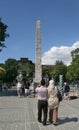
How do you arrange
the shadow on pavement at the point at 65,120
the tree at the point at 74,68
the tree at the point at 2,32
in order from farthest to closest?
the tree at the point at 74,68 < the tree at the point at 2,32 < the shadow on pavement at the point at 65,120

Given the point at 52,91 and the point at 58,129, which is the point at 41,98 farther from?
the point at 58,129

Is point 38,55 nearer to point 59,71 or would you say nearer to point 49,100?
point 49,100

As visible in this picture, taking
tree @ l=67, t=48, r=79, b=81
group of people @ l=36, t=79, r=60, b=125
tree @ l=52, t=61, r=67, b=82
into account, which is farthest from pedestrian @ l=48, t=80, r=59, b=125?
tree @ l=52, t=61, r=67, b=82

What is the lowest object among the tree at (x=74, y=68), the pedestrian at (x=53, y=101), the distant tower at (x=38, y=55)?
the pedestrian at (x=53, y=101)

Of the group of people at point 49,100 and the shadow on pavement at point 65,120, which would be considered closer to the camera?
the group of people at point 49,100

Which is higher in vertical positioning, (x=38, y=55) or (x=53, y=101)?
(x=38, y=55)

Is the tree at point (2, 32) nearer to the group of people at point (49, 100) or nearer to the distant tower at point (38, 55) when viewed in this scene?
the distant tower at point (38, 55)

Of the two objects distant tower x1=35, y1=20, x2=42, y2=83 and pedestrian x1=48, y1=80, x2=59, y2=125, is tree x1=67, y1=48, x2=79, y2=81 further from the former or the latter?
pedestrian x1=48, y1=80, x2=59, y2=125

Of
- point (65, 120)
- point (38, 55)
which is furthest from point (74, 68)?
point (65, 120)

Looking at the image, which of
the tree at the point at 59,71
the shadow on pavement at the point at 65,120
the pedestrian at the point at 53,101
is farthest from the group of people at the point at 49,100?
the tree at the point at 59,71

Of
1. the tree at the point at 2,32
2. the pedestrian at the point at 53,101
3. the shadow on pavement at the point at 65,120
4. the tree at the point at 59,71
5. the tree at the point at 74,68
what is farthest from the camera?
the tree at the point at 59,71

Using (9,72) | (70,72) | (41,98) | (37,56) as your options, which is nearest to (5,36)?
(37,56)

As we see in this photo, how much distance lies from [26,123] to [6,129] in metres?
1.95

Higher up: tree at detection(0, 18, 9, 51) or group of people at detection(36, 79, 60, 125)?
tree at detection(0, 18, 9, 51)
